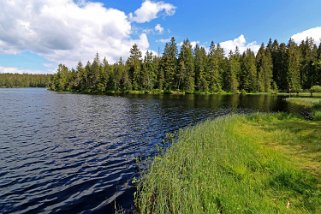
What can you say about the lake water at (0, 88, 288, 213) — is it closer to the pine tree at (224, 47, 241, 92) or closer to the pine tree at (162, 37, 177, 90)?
the pine tree at (162, 37, 177, 90)

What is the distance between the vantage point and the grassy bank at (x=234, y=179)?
7762 mm

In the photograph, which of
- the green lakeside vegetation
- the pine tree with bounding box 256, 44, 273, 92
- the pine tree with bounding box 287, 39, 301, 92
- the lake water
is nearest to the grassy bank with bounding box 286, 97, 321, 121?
the green lakeside vegetation

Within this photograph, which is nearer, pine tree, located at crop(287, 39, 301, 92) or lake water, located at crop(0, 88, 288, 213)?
lake water, located at crop(0, 88, 288, 213)

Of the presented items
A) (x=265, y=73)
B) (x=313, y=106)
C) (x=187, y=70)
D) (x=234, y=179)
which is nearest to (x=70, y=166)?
(x=234, y=179)

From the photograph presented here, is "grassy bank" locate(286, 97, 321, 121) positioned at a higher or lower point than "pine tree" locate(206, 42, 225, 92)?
lower

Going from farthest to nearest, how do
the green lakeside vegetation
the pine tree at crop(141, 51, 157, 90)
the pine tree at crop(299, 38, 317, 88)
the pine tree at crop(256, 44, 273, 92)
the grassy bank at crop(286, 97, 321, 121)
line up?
the pine tree at crop(256, 44, 273, 92)
the pine tree at crop(141, 51, 157, 90)
the pine tree at crop(299, 38, 317, 88)
the grassy bank at crop(286, 97, 321, 121)
the green lakeside vegetation

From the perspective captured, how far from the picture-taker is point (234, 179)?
994 centimetres

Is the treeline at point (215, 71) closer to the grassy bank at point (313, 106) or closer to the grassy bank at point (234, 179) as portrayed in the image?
the grassy bank at point (313, 106)

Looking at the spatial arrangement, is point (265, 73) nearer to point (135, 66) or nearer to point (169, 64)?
point (169, 64)

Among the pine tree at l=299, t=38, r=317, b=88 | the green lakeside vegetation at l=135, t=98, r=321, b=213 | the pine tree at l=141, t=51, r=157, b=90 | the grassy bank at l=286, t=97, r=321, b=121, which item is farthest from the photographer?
the pine tree at l=141, t=51, r=157, b=90

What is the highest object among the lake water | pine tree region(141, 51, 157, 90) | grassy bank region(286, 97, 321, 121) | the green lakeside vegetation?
pine tree region(141, 51, 157, 90)

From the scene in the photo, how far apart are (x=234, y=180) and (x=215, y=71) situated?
97.8 meters

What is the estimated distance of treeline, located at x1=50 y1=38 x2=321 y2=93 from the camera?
101562 millimetres

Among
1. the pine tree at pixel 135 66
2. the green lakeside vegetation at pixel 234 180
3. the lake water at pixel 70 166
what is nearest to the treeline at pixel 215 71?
the pine tree at pixel 135 66
